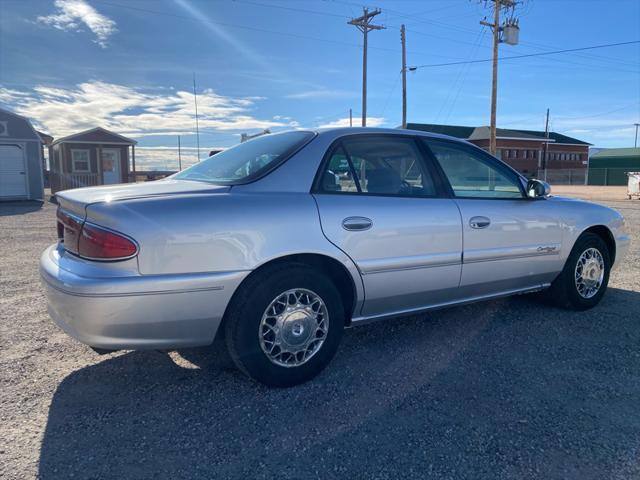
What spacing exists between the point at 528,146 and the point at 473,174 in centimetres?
5690

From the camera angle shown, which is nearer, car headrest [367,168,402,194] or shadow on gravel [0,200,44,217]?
car headrest [367,168,402,194]

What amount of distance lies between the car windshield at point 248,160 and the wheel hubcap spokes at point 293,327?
0.78 metres

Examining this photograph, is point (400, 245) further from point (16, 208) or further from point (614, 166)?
point (614, 166)

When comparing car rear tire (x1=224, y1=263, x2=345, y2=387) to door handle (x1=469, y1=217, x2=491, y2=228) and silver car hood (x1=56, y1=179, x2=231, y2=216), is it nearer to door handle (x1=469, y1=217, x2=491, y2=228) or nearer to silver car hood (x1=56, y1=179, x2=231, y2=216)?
silver car hood (x1=56, y1=179, x2=231, y2=216)

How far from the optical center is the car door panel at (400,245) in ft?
10.2

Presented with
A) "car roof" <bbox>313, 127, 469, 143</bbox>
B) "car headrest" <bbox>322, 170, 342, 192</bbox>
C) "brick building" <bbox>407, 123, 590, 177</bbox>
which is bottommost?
"car headrest" <bbox>322, 170, 342, 192</bbox>

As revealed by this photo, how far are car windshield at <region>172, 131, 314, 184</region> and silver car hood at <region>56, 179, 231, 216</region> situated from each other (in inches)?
7.0

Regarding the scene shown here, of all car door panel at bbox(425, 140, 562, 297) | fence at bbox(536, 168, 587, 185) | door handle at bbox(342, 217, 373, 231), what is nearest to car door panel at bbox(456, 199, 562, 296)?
car door panel at bbox(425, 140, 562, 297)

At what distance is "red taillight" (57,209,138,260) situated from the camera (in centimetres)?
251

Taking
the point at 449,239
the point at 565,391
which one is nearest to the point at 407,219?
the point at 449,239

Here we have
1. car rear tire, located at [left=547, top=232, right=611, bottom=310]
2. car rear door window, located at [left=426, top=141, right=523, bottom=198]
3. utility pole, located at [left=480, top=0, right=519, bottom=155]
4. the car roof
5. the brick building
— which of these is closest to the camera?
the car roof

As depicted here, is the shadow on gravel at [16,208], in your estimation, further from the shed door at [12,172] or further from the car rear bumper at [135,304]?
the car rear bumper at [135,304]

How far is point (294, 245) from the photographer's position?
113 inches

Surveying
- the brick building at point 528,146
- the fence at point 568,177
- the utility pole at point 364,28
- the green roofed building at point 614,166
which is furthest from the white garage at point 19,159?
the green roofed building at point 614,166
